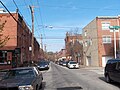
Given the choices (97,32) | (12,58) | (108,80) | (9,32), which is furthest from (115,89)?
(97,32)

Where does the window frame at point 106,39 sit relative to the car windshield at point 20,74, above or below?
above

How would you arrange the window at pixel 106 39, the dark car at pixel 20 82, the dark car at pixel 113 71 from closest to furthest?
the dark car at pixel 20 82
the dark car at pixel 113 71
the window at pixel 106 39

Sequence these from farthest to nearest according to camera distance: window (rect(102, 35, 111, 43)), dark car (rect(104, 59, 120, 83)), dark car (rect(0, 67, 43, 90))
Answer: window (rect(102, 35, 111, 43)) < dark car (rect(104, 59, 120, 83)) < dark car (rect(0, 67, 43, 90))

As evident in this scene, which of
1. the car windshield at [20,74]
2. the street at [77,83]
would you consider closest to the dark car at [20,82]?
the car windshield at [20,74]

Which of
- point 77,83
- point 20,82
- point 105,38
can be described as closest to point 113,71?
point 77,83

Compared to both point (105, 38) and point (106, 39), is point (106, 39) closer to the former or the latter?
point (106, 39)

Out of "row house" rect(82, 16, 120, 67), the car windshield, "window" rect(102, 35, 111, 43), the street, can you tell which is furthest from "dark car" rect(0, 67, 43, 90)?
"window" rect(102, 35, 111, 43)

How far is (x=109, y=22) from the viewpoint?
5612 centimetres

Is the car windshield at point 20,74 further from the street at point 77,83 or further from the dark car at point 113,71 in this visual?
the dark car at point 113,71

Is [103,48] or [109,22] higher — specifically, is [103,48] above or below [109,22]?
below

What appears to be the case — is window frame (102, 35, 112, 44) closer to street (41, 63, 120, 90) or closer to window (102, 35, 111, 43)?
window (102, 35, 111, 43)

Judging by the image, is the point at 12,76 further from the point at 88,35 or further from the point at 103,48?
the point at 88,35

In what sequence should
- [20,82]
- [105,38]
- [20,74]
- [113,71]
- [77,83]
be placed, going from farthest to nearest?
[105,38]
[77,83]
[113,71]
[20,74]
[20,82]

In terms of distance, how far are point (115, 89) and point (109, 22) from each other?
4129 centimetres
